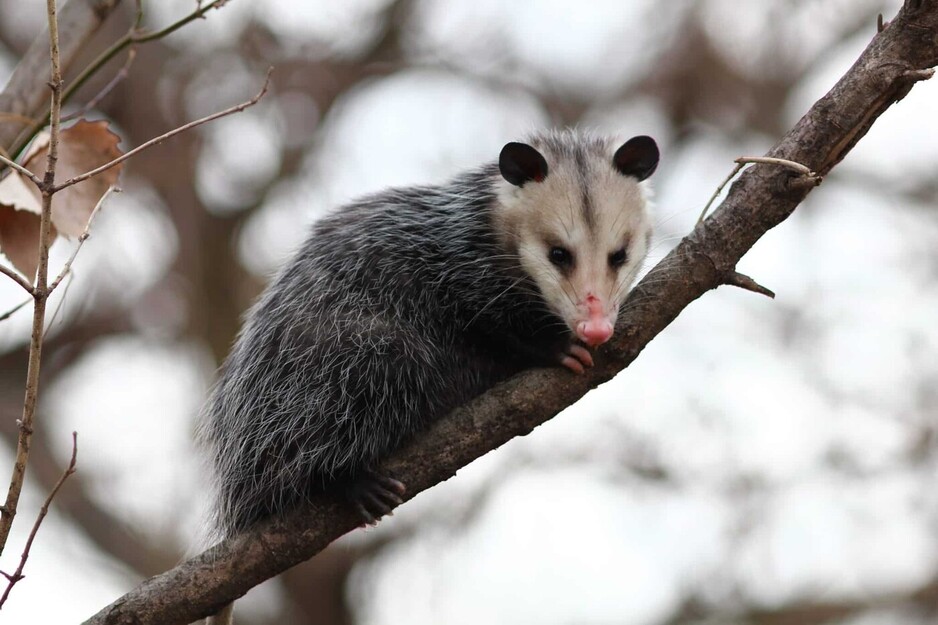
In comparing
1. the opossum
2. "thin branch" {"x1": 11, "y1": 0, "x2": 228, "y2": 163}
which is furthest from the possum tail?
"thin branch" {"x1": 11, "y1": 0, "x2": 228, "y2": 163}

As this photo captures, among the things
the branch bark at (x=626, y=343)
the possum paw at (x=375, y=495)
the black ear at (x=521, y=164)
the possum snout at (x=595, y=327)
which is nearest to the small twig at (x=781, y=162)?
the branch bark at (x=626, y=343)

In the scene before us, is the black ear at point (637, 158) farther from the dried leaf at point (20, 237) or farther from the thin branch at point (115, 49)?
the dried leaf at point (20, 237)

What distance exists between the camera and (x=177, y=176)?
23.0 feet

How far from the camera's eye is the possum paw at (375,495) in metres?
2.43

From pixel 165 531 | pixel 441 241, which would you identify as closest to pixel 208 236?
pixel 165 531

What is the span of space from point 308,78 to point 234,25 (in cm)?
58

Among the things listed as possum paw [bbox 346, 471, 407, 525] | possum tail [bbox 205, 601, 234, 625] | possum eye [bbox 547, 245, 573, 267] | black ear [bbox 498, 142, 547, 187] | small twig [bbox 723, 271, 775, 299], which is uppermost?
black ear [bbox 498, 142, 547, 187]

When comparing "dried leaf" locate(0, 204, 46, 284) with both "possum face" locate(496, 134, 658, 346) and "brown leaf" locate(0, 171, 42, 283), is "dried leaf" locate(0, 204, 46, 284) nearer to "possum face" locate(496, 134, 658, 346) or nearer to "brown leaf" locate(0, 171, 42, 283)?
"brown leaf" locate(0, 171, 42, 283)

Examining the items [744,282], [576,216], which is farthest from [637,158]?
[744,282]

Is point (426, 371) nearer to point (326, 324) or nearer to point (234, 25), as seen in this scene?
point (326, 324)

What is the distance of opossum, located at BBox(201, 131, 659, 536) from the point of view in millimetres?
2570

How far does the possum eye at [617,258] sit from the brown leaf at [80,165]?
1.24 meters

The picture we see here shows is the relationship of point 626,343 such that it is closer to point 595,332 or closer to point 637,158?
point 595,332

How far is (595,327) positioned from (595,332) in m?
0.02
